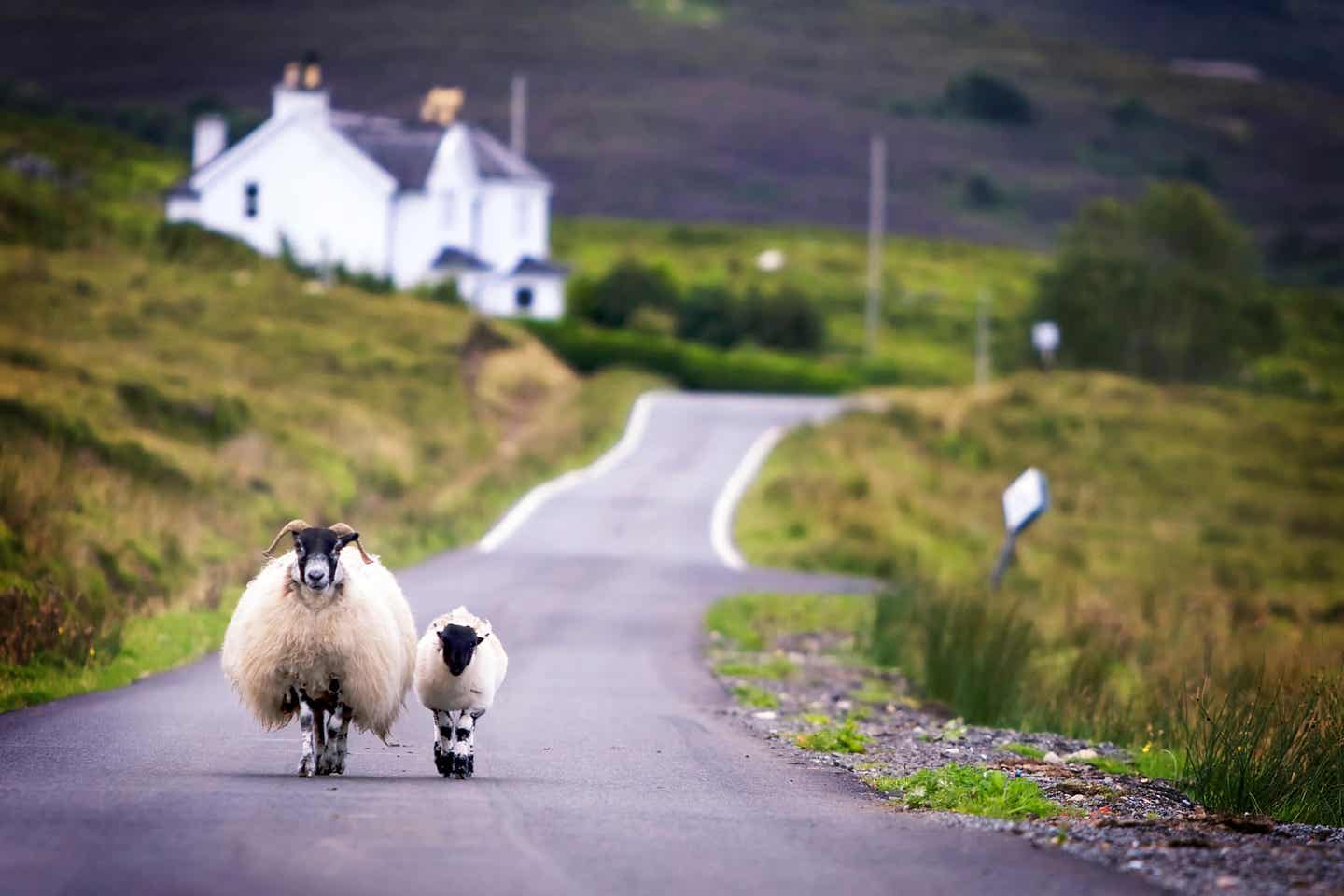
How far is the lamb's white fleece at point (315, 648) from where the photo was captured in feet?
37.8

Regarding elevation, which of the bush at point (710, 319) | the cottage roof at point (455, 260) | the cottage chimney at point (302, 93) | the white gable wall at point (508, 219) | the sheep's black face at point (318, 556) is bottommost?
the sheep's black face at point (318, 556)

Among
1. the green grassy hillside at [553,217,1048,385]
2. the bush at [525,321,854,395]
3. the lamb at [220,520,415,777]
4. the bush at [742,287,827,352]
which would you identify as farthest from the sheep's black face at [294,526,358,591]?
the green grassy hillside at [553,217,1048,385]

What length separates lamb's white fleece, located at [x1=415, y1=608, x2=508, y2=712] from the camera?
11.7 metres

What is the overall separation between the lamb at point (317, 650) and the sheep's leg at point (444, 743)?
0.32 meters

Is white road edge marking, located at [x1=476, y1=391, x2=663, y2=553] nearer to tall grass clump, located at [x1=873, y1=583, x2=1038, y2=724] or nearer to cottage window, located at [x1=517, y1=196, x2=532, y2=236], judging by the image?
tall grass clump, located at [x1=873, y1=583, x2=1038, y2=724]

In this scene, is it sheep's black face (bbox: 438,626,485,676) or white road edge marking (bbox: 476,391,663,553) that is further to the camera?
white road edge marking (bbox: 476,391,663,553)

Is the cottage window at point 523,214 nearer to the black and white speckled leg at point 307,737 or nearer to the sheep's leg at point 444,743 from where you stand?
the sheep's leg at point 444,743

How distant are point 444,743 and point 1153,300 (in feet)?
318

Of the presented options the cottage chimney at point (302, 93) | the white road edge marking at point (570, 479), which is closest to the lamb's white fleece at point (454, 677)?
the white road edge marking at point (570, 479)

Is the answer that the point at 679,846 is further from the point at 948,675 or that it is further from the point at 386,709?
the point at 948,675

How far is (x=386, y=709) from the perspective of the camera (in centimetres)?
1186

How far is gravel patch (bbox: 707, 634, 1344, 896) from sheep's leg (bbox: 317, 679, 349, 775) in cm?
333

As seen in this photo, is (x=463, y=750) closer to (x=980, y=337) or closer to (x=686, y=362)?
→ (x=686, y=362)

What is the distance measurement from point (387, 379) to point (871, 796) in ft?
138
